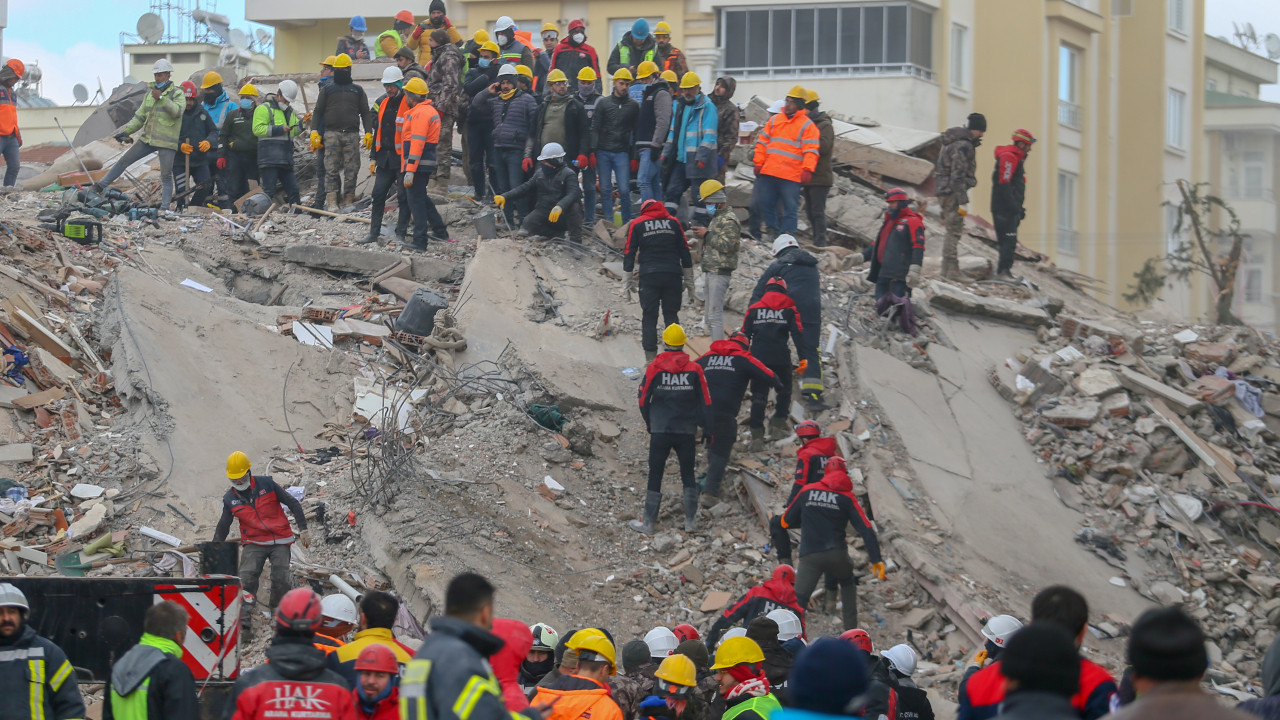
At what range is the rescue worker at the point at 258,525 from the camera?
855 cm

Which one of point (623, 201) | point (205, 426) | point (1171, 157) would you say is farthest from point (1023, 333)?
point (1171, 157)

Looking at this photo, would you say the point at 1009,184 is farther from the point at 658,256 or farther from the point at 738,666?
the point at 738,666

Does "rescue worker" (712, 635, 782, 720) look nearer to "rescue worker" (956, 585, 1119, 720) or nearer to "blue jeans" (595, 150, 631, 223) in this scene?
"rescue worker" (956, 585, 1119, 720)

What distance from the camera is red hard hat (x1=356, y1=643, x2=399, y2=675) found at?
449cm

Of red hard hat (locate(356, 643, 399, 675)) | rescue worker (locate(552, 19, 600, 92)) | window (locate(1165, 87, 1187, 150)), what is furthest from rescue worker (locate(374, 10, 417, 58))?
window (locate(1165, 87, 1187, 150))

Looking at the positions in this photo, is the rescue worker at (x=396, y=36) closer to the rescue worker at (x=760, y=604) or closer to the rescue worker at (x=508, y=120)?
the rescue worker at (x=508, y=120)

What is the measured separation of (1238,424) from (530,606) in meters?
8.78

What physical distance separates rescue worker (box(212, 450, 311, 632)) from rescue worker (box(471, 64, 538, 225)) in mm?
6637

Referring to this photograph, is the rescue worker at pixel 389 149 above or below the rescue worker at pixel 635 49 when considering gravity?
below

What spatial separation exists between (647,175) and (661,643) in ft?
28.0

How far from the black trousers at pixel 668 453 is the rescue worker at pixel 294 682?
19.2 feet

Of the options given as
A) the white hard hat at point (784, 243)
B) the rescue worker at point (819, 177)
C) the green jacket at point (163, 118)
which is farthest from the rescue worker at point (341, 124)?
the white hard hat at point (784, 243)

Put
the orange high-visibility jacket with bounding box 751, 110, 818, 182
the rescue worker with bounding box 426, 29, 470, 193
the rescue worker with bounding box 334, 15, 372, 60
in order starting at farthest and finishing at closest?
the rescue worker with bounding box 334, 15, 372, 60, the rescue worker with bounding box 426, 29, 470, 193, the orange high-visibility jacket with bounding box 751, 110, 818, 182

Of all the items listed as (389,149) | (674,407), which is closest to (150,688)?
(674,407)
